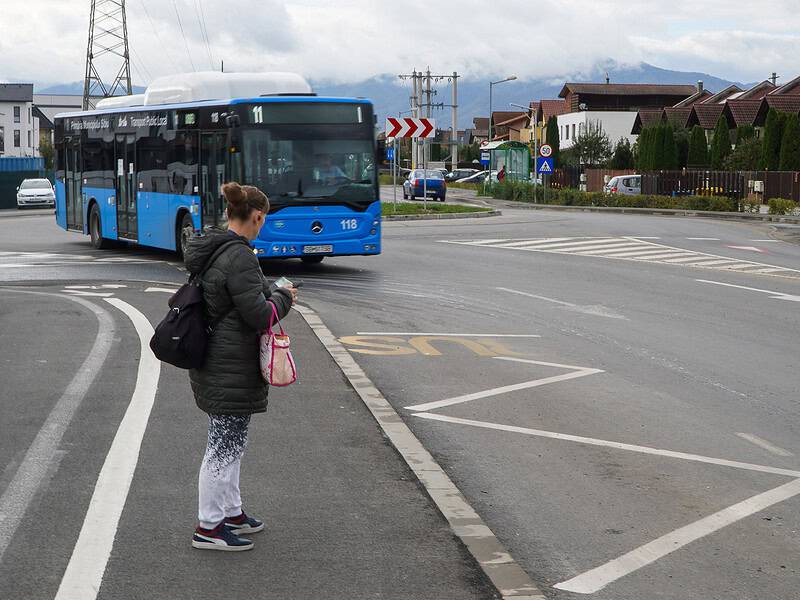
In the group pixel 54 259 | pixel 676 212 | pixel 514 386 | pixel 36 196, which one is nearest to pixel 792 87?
pixel 676 212

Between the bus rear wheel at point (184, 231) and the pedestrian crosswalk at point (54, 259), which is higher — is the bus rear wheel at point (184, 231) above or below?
above

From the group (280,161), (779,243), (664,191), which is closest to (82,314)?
(280,161)

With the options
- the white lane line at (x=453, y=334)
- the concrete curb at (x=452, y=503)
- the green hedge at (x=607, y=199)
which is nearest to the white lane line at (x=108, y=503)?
the concrete curb at (x=452, y=503)

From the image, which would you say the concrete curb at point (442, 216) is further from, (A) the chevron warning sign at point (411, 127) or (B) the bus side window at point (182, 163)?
(B) the bus side window at point (182, 163)

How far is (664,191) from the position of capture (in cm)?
6000

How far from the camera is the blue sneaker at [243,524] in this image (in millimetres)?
5668

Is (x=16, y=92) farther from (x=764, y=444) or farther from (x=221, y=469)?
(x=221, y=469)

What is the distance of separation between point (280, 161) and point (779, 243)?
49.7 ft

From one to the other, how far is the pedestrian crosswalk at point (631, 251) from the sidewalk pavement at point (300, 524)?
49.2 ft

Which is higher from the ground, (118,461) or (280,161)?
(280,161)

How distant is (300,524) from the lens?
233 inches

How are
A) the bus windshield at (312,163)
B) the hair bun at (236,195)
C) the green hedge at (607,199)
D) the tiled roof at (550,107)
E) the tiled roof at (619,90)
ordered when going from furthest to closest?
the tiled roof at (550,107) → the tiled roof at (619,90) → the green hedge at (607,199) → the bus windshield at (312,163) → the hair bun at (236,195)

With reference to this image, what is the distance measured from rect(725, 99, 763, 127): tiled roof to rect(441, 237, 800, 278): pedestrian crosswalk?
4807cm

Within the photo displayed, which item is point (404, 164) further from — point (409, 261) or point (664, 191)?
point (409, 261)
